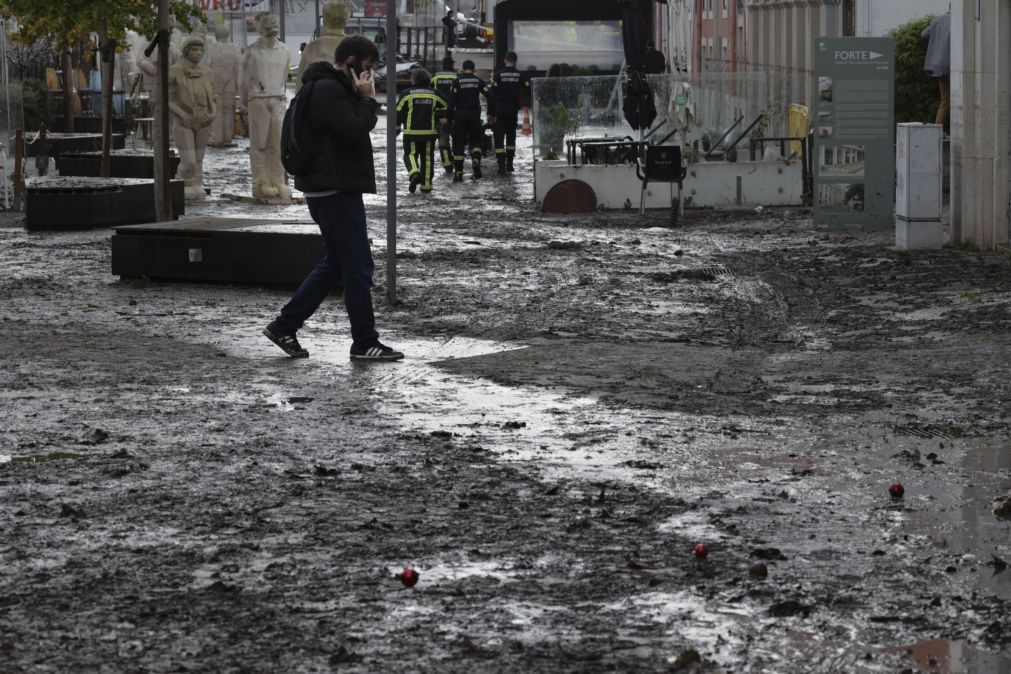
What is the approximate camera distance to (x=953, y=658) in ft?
16.8

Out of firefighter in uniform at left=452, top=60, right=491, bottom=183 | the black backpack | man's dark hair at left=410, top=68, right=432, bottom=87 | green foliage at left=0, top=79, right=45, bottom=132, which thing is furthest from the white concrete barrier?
green foliage at left=0, top=79, right=45, bottom=132

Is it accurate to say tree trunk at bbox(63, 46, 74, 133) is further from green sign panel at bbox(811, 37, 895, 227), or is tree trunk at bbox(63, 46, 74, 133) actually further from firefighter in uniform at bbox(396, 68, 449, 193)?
green sign panel at bbox(811, 37, 895, 227)

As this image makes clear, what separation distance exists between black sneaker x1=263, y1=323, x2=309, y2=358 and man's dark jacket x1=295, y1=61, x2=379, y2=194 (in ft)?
2.80

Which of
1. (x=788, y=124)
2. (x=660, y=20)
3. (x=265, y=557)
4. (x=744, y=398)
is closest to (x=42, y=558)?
(x=265, y=557)

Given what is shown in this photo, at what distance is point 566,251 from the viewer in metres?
17.7

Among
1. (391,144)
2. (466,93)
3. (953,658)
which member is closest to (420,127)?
(466,93)

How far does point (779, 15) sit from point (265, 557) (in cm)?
2902

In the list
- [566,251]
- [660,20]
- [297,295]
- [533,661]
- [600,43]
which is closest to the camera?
[533,661]

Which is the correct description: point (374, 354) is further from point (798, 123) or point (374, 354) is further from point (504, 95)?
point (504, 95)

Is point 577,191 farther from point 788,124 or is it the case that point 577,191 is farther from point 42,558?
point 42,558

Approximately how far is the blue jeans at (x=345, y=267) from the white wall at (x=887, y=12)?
51.0ft

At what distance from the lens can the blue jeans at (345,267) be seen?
10625 mm

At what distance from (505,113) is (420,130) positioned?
460 centimetres

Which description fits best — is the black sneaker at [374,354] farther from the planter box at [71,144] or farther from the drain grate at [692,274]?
the planter box at [71,144]
